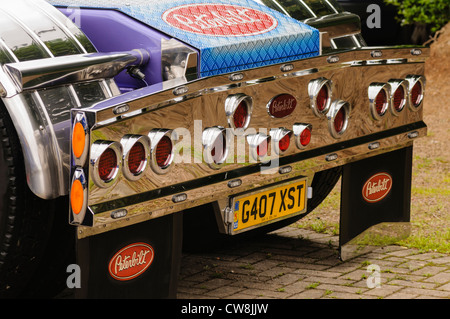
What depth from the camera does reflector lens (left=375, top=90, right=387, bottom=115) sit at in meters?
4.04

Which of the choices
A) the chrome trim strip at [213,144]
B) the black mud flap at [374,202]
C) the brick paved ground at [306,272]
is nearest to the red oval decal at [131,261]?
the chrome trim strip at [213,144]

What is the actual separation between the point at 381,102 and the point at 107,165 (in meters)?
1.66

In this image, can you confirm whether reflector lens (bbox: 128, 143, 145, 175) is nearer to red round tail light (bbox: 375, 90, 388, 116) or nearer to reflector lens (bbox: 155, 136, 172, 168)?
reflector lens (bbox: 155, 136, 172, 168)

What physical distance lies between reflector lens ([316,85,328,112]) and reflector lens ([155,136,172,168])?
0.89 metres

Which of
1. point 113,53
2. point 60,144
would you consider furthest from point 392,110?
point 60,144

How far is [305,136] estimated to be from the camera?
12.1 ft

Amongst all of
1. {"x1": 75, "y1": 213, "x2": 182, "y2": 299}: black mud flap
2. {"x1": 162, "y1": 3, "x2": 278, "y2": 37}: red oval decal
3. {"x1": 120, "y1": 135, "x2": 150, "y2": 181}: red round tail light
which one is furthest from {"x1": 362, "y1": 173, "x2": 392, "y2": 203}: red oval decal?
{"x1": 120, "y1": 135, "x2": 150, "y2": 181}: red round tail light

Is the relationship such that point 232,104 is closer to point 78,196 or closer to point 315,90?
point 315,90

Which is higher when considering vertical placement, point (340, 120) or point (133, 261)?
point (340, 120)

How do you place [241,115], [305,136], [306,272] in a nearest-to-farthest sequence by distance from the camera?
[241,115] < [305,136] < [306,272]

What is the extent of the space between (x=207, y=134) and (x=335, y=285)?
4.18 feet

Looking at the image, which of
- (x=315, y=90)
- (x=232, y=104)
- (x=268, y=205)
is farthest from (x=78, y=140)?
(x=315, y=90)

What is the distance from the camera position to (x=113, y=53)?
328cm
